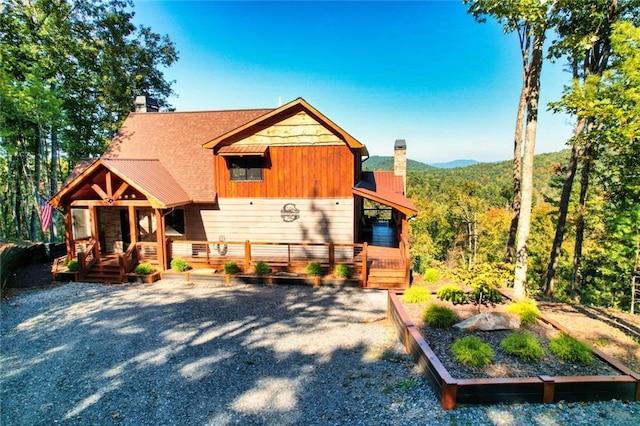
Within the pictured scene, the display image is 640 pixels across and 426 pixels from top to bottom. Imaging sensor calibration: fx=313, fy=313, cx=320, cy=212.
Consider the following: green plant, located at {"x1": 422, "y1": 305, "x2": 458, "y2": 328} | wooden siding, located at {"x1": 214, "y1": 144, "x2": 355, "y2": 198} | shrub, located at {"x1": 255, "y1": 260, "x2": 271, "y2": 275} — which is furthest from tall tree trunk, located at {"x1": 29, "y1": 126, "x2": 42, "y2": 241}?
green plant, located at {"x1": 422, "y1": 305, "x2": 458, "y2": 328}

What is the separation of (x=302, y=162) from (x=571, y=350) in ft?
32.0

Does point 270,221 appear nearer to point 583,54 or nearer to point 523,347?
point 523,347

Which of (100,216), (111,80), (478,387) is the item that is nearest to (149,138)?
(100,216)

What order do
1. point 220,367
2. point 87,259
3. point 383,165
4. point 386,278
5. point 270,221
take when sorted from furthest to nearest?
point 383,165, point 270,221, point 87,259, point 386,278, point 220,367

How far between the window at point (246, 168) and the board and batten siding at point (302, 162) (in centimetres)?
25

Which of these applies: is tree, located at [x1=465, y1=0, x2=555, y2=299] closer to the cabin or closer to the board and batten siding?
the cabin

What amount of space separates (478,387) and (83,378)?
702 cm

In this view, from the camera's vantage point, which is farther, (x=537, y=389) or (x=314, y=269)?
(x=314, y=269)

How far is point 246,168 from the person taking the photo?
1303 centimetres

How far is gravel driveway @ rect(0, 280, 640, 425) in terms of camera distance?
480 centimetres

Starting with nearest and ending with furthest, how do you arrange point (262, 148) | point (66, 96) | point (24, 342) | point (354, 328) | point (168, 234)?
point (24, 342)
point (354, 328)
point (262, 148)
point (168, 234)
point (66, 96)

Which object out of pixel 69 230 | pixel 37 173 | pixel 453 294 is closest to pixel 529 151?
pixel 453 294

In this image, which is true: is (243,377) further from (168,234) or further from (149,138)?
(149,138)

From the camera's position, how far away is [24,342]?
7.38 m
